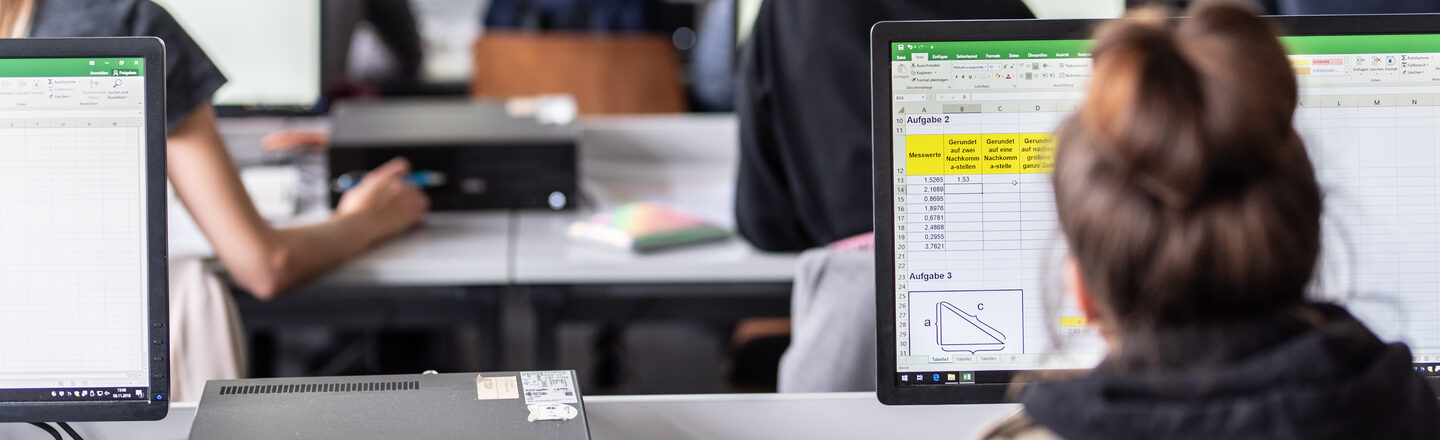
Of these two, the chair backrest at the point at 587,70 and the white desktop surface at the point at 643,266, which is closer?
the white desktop surface at the point at 643,266

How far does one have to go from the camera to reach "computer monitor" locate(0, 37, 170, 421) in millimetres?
896

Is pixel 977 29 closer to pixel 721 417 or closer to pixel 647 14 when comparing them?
pixel 721 417

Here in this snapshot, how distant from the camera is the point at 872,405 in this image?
1028mm

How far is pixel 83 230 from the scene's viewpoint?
2.98 feet

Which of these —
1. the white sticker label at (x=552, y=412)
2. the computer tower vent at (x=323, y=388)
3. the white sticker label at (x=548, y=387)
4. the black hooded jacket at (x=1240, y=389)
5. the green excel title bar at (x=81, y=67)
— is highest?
the green excel title bar at (x=81, y=67)

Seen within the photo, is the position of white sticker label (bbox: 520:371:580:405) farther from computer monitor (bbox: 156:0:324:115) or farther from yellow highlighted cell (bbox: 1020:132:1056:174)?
computer monitor (bbox: 156:0:324:115)

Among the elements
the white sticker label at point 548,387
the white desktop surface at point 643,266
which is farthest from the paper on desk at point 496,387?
the white desktop surface at point 643,266

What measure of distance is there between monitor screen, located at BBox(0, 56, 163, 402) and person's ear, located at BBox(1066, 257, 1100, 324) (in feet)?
2.02

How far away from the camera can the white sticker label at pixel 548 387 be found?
0.93 m

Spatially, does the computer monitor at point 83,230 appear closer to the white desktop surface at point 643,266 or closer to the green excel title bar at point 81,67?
the green excel title bar at point 81,67

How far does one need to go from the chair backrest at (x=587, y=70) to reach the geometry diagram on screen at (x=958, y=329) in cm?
257

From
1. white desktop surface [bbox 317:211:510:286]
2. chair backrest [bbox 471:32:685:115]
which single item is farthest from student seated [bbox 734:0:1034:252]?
chair backrest [bbox 471:32:685:115]

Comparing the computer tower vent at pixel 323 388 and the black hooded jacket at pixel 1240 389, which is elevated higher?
the black hooded jacket at pixel 1240 389

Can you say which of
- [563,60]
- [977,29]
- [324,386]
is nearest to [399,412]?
[324,386]
